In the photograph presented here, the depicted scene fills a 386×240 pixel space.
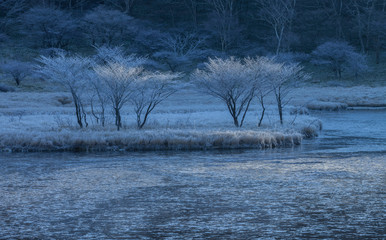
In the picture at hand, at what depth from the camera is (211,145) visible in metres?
23.0

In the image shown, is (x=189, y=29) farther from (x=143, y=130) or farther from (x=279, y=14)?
(x=143, y=130)

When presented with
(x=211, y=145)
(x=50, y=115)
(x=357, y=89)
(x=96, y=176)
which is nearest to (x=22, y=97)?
(x=50, y=115)

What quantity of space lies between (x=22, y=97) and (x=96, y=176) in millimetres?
27896

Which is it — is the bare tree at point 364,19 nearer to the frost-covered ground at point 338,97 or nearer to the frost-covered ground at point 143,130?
the frost-covered ground at point 338,97

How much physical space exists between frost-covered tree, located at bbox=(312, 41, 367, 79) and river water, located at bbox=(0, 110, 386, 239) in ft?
137

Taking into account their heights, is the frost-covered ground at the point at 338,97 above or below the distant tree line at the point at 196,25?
below

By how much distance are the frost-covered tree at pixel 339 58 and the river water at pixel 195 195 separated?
41.6 meters

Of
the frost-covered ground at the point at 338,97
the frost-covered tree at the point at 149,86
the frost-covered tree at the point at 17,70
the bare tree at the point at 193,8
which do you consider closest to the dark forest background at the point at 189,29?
the bare tree at the point at 193,8

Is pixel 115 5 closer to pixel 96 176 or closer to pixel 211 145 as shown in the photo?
pixel 211 145

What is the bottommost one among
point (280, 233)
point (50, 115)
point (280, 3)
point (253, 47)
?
point (280, 233)

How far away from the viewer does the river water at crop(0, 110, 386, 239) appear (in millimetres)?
9836

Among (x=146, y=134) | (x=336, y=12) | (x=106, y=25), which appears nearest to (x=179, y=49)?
(x=106, y=25)

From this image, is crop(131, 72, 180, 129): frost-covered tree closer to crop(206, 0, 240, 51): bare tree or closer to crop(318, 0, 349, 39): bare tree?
crop(206, 0, 240, 51): bare tree

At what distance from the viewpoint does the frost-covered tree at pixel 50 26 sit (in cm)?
6475
